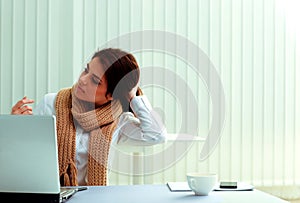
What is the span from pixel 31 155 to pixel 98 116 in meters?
0.79

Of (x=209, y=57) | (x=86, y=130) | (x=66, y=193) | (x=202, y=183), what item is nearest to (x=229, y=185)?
(x=202, y=183)

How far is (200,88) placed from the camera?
3.38 metres

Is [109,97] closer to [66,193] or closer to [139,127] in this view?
[139,127]

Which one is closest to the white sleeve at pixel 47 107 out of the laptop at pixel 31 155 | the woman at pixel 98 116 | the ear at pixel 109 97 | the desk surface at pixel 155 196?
the woman at pixel 98 116

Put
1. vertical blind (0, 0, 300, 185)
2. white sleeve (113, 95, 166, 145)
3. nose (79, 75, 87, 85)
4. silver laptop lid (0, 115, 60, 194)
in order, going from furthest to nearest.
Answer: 1. vertical blind (0, 0, 300, 185)
2. white sleeve (113, 95, 166, 145)
3. nose (79, 75, 87, 85)
4. silver laptop lid (0, 115, 60, 194)

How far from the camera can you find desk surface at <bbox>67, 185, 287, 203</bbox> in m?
A: 1.25

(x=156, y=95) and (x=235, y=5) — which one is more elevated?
(x=235, y=5)

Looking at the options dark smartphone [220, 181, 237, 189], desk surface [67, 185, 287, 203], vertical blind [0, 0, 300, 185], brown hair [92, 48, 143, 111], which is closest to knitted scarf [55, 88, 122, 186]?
brown hair [92, 48, 143, 111]

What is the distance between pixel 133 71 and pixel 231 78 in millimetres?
1631

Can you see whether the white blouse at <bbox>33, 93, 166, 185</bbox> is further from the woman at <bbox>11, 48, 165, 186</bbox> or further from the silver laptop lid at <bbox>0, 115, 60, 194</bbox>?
the silver laptop lid at <bbox>0, 115, 60, 194</bbox>

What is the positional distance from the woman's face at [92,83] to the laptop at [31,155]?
2.53 feet

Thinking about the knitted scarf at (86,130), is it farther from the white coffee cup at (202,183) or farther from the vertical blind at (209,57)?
the vertical blind at (209,57)

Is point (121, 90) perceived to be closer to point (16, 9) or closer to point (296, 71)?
point (16, 9)

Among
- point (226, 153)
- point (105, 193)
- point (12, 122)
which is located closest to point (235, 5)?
point (226, 153)
